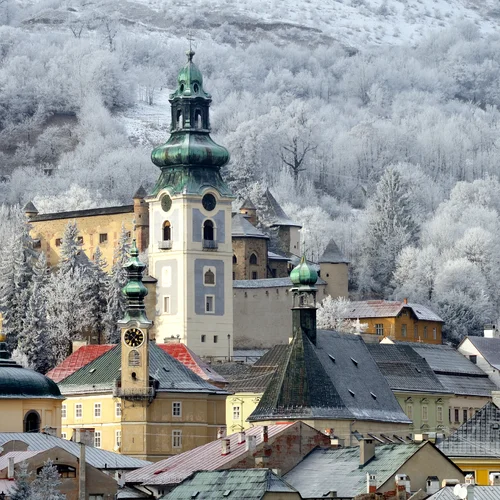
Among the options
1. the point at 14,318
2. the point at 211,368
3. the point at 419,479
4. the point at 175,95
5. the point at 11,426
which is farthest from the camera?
the point at 175,95

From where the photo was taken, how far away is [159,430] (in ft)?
389

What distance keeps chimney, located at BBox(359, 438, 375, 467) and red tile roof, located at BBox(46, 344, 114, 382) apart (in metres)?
36.6

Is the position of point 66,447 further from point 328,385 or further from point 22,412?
point 328,385

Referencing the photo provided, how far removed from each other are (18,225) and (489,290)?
112ft

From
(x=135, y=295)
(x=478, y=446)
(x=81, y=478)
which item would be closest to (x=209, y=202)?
(x=135, y=295)

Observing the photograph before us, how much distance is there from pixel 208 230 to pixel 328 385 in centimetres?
4114

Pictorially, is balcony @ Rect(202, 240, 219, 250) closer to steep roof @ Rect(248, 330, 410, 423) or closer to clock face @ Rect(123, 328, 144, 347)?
steep roof @ Rect(248, 330, 410, 423)

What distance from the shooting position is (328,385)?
11481 centimetres

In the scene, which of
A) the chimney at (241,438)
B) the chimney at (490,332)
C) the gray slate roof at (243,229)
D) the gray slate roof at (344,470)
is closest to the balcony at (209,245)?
the gray slate roof at (243,229)

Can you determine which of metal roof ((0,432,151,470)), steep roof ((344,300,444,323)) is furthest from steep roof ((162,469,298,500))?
steep roof ((344,300,444,323))

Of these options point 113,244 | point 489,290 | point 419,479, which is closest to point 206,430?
point 419,479

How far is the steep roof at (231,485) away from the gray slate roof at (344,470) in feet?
11.3

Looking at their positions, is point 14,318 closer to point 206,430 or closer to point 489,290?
point 206,430

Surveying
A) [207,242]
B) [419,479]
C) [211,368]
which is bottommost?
[419,479]
